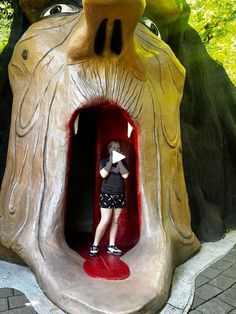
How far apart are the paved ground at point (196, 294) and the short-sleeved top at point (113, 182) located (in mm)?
1085

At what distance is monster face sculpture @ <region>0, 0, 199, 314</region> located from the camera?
3473 millimetres

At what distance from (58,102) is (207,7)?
6.08m

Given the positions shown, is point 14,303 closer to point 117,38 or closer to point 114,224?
point 114,224

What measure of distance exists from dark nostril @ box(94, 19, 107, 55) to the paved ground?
7.89 ft

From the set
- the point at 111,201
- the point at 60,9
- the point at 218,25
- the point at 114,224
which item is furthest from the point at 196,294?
the point at 218,25

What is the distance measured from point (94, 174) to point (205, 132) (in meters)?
2.22

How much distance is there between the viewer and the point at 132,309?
3.04m

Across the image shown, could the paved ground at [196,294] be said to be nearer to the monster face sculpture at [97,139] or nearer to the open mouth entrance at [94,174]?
the monster face sculpture at [97,139]

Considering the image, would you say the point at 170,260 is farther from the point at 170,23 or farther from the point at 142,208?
the point at 170,23

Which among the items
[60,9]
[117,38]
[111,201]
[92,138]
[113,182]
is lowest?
[111,201]

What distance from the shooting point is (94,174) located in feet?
17.2

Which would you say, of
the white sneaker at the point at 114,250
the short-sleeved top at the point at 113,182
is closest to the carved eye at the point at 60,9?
the short-sleeved top at the point at 113,182

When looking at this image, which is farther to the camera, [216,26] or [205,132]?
[216,26]

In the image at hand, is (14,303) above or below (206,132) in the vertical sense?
below
